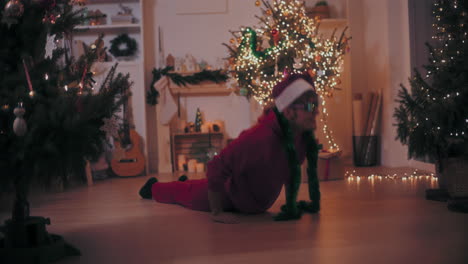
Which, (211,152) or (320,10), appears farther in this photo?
(211,152)

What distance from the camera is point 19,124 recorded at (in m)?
1.66

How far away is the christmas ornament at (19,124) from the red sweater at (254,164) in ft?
3.64

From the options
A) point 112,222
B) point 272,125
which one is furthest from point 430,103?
point 112,222

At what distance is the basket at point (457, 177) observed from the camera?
2785 millimetres

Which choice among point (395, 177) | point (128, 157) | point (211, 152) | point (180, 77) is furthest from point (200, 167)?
point (395, 177)

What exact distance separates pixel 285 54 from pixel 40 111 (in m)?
3.12

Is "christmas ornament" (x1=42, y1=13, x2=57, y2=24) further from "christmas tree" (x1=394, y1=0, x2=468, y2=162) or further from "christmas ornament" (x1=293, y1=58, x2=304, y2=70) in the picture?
"christmas ornament" (x1=293, y1=58, x2=304, y2=70)

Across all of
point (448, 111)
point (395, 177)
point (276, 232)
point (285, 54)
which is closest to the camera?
point (276, 232)

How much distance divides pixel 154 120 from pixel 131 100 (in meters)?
0.44

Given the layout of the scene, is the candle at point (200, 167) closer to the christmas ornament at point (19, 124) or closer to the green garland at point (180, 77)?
the green garland at point (180, 77)

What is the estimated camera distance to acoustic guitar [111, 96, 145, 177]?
5.31m

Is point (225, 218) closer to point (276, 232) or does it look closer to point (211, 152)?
point (276, 232)

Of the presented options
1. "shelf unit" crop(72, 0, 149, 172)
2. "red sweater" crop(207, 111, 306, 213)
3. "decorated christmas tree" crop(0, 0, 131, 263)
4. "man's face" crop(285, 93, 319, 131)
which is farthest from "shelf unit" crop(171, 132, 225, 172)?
"decorated christmas tree" crop(0, 0, 131, 263)

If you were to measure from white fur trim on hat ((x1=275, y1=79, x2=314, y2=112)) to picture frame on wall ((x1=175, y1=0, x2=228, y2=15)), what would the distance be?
3.78 metres
